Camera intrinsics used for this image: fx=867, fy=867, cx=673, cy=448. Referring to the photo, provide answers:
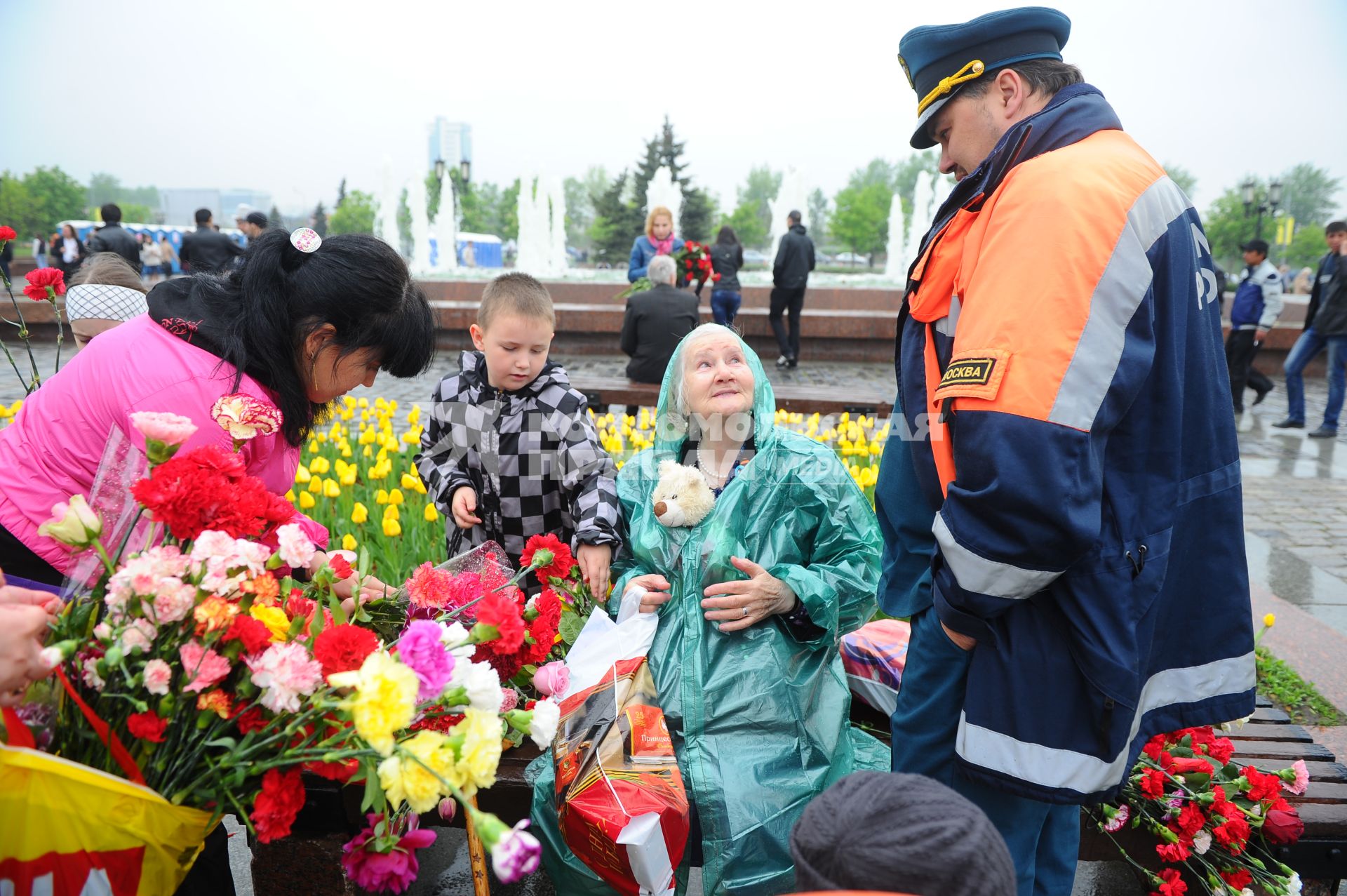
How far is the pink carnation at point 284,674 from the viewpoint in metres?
1.11

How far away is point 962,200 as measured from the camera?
1.69 m

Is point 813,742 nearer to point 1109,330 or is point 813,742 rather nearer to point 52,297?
point 1109,330

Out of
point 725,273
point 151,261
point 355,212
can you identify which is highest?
point 355,212

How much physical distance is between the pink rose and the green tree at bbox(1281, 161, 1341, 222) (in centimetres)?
11161

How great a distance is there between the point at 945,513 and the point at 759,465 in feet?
2.88

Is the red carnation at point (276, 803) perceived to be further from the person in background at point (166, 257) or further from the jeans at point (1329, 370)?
the person in background at point (166, 257)

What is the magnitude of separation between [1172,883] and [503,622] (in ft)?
6.43

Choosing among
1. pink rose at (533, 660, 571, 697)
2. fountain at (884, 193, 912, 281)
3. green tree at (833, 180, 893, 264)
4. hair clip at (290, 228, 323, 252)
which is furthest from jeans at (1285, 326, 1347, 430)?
green tree at (833, 180, 893, 264)

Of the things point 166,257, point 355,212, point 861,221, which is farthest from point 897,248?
point 355,212

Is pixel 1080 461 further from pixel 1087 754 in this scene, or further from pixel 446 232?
pixel 446 232

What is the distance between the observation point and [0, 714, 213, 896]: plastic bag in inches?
42.1

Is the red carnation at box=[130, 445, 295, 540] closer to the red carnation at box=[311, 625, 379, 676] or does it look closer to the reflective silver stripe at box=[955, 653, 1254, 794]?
the red carnation at box=[311, 625, 379, 676]

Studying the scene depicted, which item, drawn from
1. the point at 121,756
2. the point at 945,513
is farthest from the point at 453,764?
the point at 945,513

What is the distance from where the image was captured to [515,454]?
2.94m
